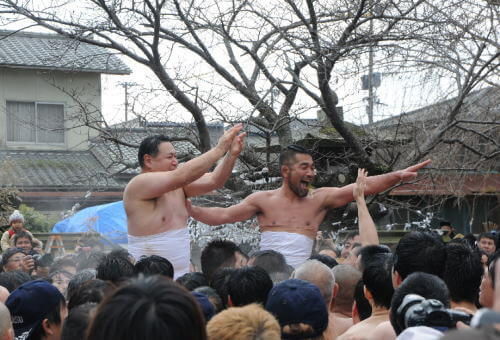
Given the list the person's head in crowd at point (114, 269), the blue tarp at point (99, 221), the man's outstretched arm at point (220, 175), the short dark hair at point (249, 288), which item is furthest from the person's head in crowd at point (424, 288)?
the blue tarp at point (99, 221)

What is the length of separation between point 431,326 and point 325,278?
1.52 m

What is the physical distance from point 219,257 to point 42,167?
14152 millimetres

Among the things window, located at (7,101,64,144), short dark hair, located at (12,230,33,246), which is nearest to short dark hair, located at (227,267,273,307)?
short dark hair, located at (12,230,33,246)

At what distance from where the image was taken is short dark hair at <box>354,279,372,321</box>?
4422 millimetres

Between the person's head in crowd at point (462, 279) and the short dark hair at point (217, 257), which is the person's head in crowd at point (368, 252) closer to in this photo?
the person's head in crowd at point (462, 279)

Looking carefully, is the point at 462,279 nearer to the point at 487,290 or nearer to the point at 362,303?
the point at 487,290

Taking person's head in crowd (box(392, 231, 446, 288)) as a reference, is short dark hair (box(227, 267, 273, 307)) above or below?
below

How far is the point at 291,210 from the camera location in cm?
645

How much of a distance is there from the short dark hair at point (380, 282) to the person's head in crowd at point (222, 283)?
0.74 m

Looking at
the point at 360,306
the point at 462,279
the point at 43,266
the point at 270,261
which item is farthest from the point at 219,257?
the point at 43,266

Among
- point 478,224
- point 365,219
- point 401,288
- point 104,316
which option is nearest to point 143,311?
point 104,316

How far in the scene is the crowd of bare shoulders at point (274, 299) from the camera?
1992 millimetres

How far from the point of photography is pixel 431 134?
8180 millimetres

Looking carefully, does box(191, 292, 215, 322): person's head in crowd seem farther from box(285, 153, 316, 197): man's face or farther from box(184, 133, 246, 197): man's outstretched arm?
box(285, 153, 316, 197): man's face
